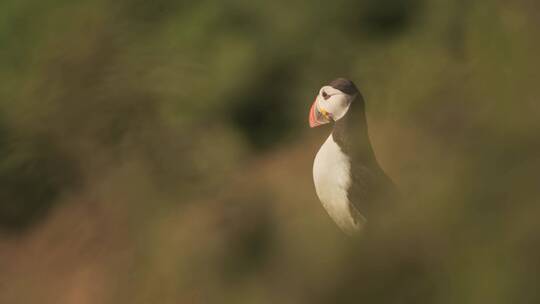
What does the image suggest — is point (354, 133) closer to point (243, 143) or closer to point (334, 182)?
point (334, 182)

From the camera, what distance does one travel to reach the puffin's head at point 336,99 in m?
0.81

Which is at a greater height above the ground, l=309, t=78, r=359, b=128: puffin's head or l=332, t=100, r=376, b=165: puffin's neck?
l=309, t=78, r=359, b=128: puffin's head

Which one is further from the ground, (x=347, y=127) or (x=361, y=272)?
(x=347, y=127)

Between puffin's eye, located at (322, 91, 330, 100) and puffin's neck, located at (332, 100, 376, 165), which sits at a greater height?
puffin's eye, located at (322, 91, 330, 100)

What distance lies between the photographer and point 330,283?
0.80 m

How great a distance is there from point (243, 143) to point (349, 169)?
7.9 inches

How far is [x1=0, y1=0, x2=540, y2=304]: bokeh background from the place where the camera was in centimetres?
79

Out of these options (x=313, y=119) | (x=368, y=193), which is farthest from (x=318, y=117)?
(x=368, y=193)

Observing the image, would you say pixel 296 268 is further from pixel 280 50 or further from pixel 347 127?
pixel 280 50

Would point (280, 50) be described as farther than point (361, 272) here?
Yes

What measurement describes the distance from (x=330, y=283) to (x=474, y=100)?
29 centimetres

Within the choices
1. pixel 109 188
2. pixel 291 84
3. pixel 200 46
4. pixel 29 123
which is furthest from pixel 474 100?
pixel 29 123

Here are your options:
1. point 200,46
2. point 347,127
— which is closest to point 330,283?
point 347,127

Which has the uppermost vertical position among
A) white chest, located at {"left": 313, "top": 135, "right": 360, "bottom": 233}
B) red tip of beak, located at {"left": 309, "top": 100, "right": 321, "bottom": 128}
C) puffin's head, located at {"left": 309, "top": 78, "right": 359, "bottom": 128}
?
puffin's head, located at {"left": 309, "top": 78, "right": 359, "bottom": 128}
